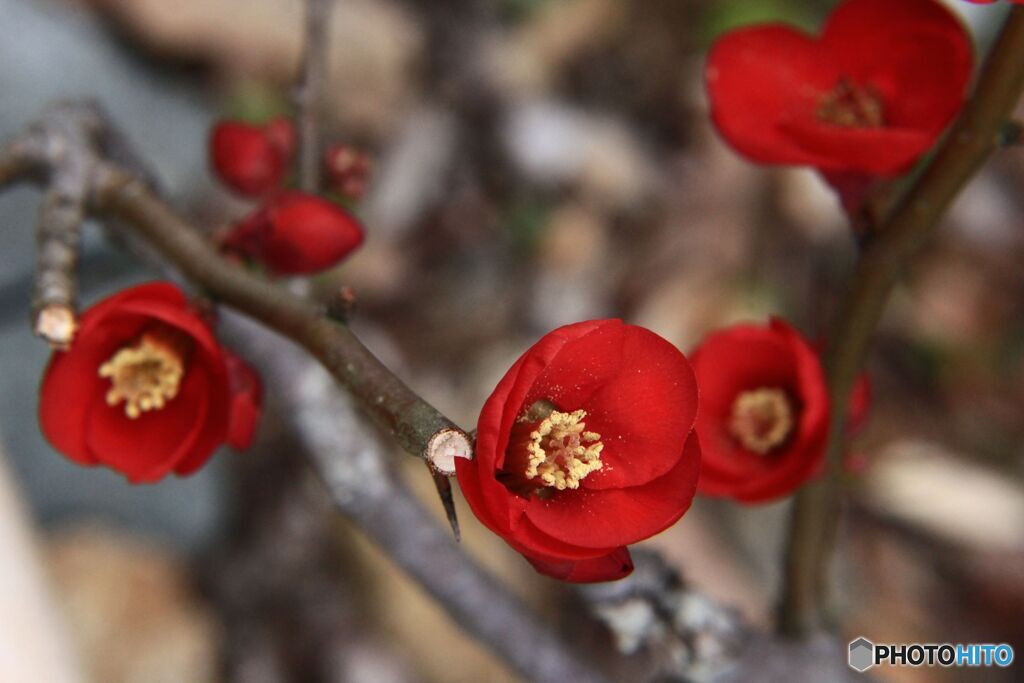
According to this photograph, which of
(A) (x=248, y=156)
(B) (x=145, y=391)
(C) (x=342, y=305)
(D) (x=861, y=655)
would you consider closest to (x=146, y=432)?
(B) (x=145, y=391)

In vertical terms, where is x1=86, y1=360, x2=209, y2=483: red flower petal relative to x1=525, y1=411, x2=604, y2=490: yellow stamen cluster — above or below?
below

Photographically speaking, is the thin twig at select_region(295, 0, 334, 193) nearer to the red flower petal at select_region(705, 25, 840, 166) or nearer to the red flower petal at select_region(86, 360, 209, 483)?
the red flower petal at select_region(86, 360, 209, 483)

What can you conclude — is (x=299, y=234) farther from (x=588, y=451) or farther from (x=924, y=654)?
(x=924, y=654)

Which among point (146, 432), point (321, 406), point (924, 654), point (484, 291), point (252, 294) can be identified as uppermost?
point (252, 294)

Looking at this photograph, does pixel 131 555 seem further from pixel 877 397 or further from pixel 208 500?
pixel 877 397

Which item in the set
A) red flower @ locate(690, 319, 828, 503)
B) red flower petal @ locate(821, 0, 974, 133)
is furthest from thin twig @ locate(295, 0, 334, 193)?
red flower petal @ locate(821, 0, 974, 133)

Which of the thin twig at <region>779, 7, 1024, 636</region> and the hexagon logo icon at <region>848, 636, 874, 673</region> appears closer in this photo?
the thin twig at <region>779, 7, 1024, 636</region>
